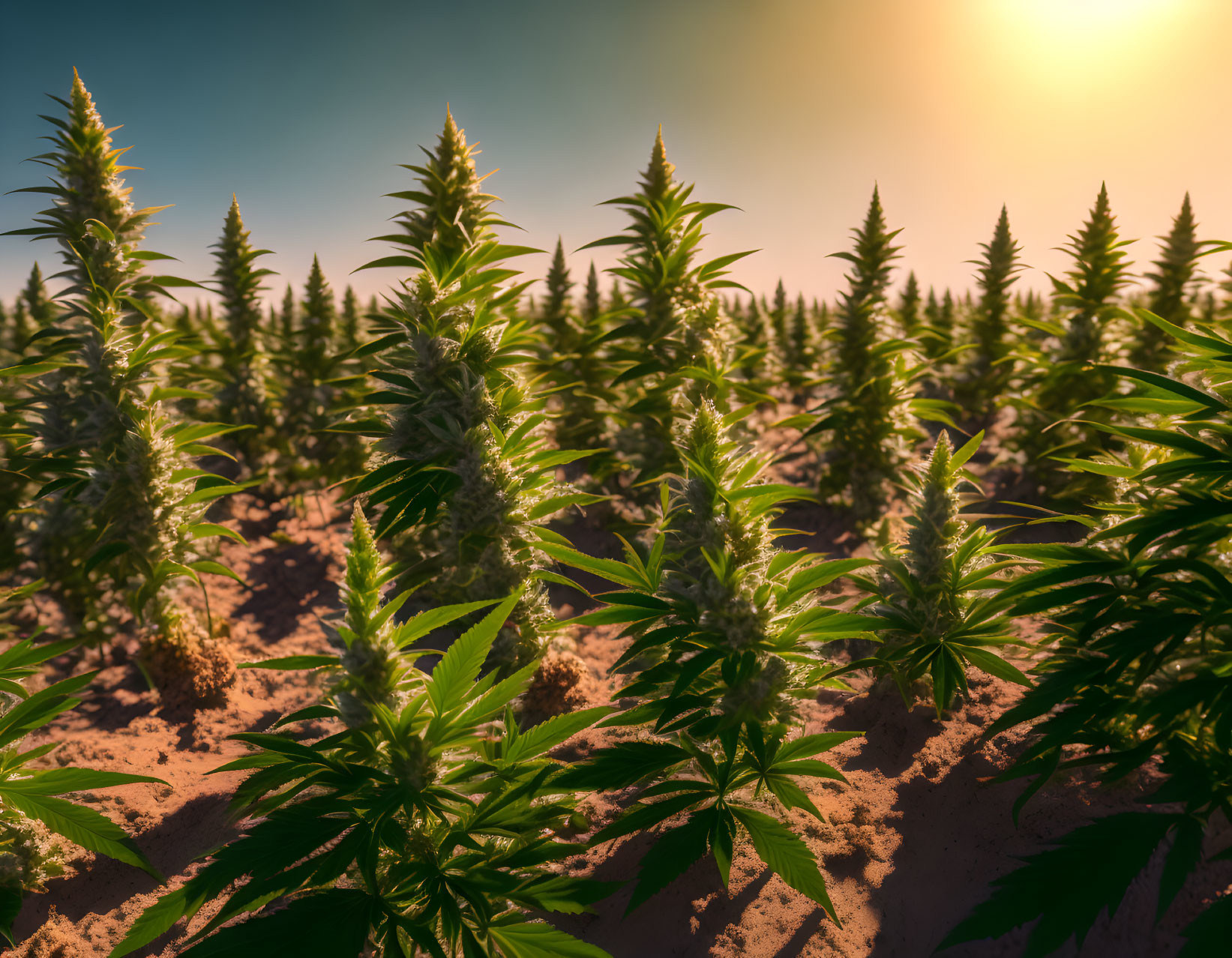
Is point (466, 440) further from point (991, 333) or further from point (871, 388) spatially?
point (991, 333)

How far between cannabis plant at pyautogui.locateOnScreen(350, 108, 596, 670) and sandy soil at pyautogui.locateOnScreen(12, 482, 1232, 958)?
1.95 metres

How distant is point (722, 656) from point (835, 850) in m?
2.06

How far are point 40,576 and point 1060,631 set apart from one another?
11950 millimetres

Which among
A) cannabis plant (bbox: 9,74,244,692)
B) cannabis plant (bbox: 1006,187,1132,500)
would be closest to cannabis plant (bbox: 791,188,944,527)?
cannabis plant (bbox: 1006,187,1132,500)

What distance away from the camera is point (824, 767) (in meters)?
4.05

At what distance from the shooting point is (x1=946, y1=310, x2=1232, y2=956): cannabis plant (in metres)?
3.06

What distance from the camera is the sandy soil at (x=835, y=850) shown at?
4.07 meters

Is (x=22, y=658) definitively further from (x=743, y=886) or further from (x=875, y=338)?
(x=875, y=338)

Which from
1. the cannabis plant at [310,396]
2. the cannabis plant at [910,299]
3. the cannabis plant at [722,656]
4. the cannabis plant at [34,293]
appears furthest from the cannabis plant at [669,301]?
the cannabis plant at [34,293]

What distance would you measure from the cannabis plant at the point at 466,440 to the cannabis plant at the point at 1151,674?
3614 mm

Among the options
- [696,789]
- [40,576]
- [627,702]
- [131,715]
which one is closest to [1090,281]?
[627,702]

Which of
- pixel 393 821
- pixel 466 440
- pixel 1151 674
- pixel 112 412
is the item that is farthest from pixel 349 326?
pixel 1151 674

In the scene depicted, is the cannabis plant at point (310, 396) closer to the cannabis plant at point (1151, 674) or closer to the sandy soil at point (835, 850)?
the sandy soil at point (835, 850)

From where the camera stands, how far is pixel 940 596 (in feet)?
16.4
